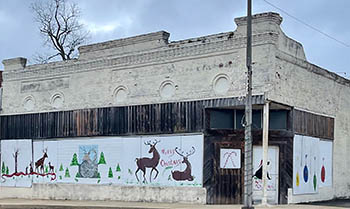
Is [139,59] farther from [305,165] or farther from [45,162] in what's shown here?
[305,165]

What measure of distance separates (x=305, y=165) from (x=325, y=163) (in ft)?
7.09

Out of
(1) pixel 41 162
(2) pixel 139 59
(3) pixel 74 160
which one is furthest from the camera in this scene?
(1) pixel 41 162

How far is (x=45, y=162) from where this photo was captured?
1156 inches

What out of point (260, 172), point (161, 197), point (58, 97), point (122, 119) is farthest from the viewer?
point (58, 97)

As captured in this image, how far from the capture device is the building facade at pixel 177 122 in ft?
75.1

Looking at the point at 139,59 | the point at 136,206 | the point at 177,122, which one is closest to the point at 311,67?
the point at 177,122

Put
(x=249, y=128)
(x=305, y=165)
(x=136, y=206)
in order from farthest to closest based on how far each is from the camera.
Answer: (x=305, y=165), (x=136, y=206), (x=249, y=128)

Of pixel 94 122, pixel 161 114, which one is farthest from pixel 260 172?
pixel 94 122

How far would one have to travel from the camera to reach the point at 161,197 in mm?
24516

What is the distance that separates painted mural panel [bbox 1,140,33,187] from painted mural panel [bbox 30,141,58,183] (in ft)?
1.52

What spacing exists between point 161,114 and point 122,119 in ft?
7.79

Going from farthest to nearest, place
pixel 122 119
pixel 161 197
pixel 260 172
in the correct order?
1. pixel 122 119
2. pixel 161 197
3. pixel 260 172

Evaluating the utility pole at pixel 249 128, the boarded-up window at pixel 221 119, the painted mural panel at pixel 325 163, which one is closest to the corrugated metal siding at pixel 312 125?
the painted mural panel at pixel 325 163

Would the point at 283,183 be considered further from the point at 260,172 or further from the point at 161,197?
the point at 161,197
